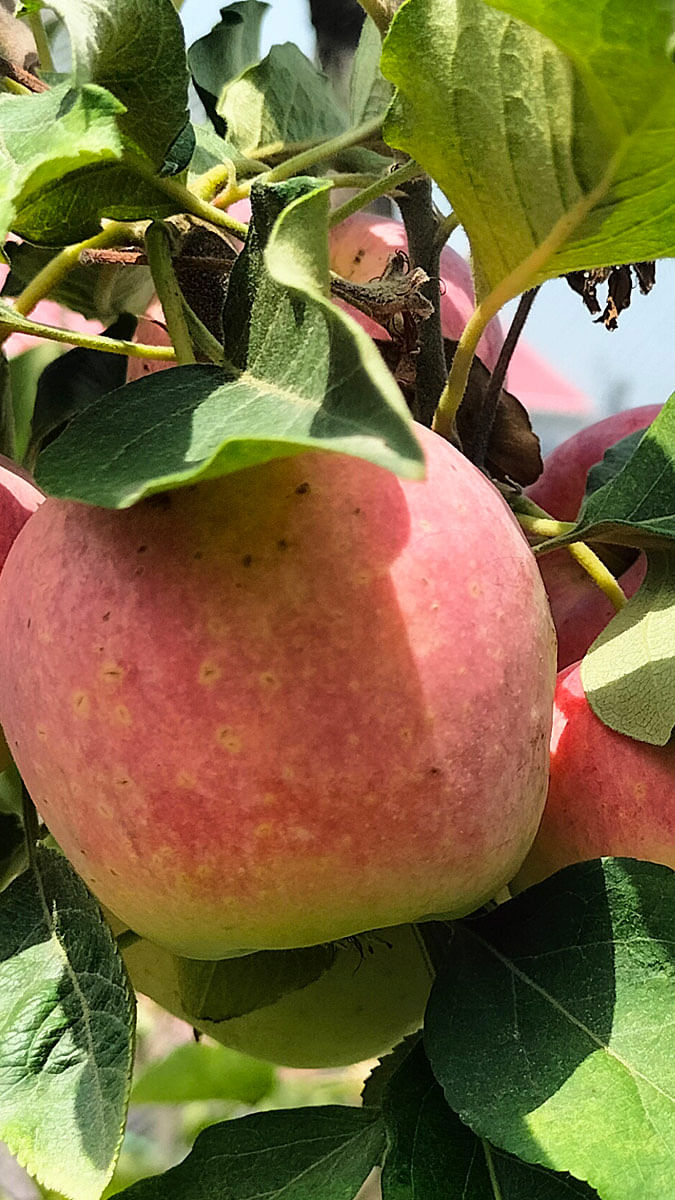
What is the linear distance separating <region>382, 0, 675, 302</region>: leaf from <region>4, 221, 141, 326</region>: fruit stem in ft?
0.30

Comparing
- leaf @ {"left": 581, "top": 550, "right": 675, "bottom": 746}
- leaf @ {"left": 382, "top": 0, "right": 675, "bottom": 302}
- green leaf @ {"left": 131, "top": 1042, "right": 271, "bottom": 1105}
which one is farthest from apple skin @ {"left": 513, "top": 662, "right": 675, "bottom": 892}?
green leaf @ {"left": 131, "top": 1042, "right": 271, "bottom": 1105}

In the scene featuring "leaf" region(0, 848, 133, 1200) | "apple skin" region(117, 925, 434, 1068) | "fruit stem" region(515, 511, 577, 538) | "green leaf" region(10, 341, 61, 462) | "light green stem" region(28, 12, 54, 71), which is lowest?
"apple skin" region(117, 925, 434, 1068)

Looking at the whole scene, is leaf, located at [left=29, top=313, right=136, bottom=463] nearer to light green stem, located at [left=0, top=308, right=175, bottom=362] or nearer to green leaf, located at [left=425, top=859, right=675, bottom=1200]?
light green stem, located at [left=0, top=308, right=175, bottom=362]

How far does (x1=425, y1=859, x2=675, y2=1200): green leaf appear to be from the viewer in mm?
279

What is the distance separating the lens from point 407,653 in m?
0.28

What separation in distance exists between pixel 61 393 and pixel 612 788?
27cm

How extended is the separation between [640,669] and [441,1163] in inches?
5.6

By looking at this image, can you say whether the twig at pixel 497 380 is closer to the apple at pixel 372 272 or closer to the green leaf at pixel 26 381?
the apple at pixel 372 272

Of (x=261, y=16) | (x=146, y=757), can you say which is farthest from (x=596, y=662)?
(x=261, y=16)

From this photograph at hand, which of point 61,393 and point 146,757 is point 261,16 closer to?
point 61,393

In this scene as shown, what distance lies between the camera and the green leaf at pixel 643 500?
0.36 m

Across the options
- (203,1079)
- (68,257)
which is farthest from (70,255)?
(203,1079)

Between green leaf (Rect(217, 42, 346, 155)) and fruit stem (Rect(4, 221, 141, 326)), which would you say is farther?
green leaf (Rect(217, 42, 346, 155))

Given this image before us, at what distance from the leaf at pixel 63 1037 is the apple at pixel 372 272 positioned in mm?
213
